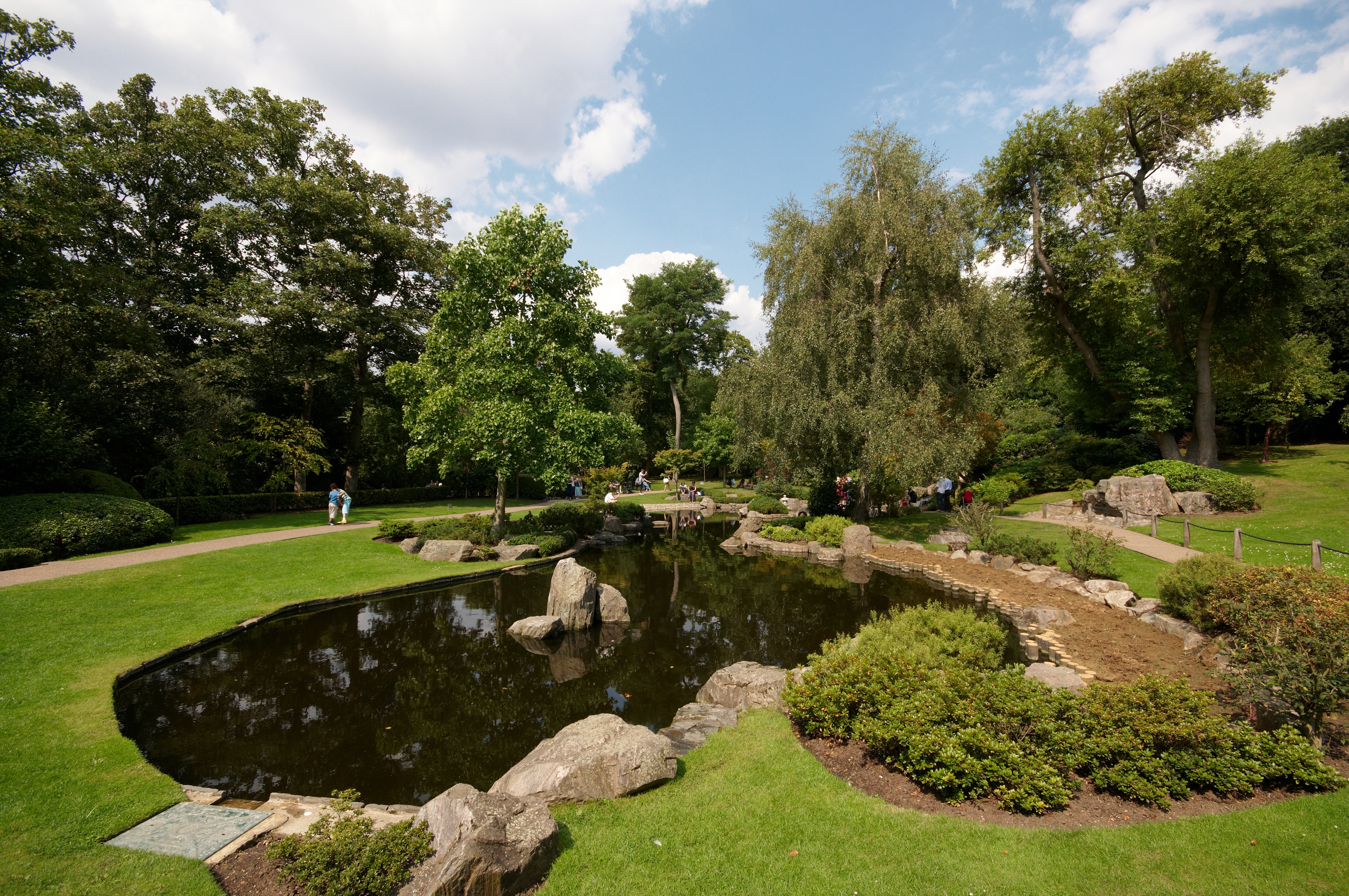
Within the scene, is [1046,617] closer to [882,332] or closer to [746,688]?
[746,688]

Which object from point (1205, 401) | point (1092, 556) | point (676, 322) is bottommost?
point (1092, 556)

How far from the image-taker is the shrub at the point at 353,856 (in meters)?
3.58

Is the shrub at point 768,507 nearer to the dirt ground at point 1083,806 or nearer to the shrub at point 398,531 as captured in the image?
the shrub at point 398,531

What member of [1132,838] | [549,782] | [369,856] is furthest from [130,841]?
[1132,838]

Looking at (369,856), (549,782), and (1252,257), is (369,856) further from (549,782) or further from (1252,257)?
(1252,257)

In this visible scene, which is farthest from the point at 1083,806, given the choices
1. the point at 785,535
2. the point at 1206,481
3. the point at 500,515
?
the point at 1206,481

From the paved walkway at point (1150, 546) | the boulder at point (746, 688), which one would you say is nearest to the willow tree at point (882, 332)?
the paved walkway at point (1150, 546)

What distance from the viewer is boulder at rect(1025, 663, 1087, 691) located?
7031mm

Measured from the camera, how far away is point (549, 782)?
16.7 ft

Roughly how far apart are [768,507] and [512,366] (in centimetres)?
1571

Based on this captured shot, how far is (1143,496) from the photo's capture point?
60.9 feet

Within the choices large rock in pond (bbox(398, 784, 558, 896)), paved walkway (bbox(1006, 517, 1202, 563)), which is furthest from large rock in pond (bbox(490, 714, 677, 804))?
paved walkway (bbox(1006, 517, 1202, 563))

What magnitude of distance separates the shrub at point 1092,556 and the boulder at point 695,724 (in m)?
10.8

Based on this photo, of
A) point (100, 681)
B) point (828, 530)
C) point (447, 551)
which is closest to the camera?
point (100, 681)
